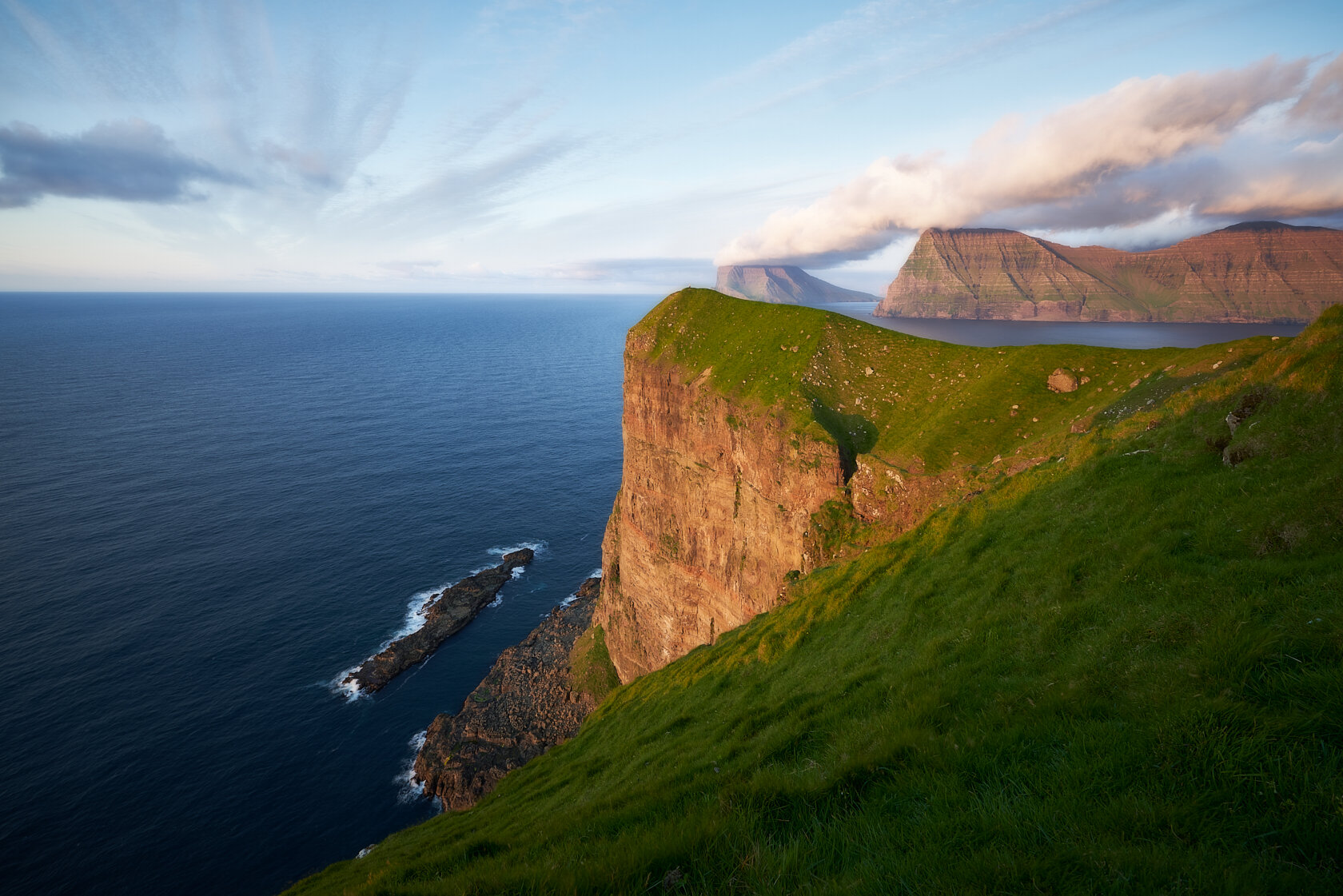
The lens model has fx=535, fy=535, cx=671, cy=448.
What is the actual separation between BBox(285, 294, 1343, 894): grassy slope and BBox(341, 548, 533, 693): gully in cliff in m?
56.1

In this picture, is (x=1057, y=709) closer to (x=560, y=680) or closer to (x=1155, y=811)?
(x=1155, y=811)

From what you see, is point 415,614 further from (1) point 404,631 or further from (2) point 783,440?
(2) point 783,440

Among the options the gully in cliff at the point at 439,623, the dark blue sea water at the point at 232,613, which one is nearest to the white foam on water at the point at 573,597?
the dark blue sea water at the point at 232,613

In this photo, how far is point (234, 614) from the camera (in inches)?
2896

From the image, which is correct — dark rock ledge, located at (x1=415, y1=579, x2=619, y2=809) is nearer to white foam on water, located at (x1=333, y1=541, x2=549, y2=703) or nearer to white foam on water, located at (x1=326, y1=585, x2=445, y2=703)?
white foam on water, located at (x1=333, y1=541, x2=549, y2=703)

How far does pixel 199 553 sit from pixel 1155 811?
112739 mm

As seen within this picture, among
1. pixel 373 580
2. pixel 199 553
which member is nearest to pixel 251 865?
pixel 373 580

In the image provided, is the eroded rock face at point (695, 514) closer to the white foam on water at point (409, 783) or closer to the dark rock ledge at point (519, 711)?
the dark rock ledge at point (519, 711)

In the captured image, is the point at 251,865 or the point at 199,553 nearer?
the point at 251,865

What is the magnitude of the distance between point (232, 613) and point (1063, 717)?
95.0 m

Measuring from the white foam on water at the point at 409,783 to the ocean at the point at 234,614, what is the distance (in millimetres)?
363

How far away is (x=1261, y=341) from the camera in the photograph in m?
34.0

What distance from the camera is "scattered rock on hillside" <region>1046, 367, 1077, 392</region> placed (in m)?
43.0

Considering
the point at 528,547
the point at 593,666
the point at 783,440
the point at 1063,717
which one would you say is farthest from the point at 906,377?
the point at 528,547
